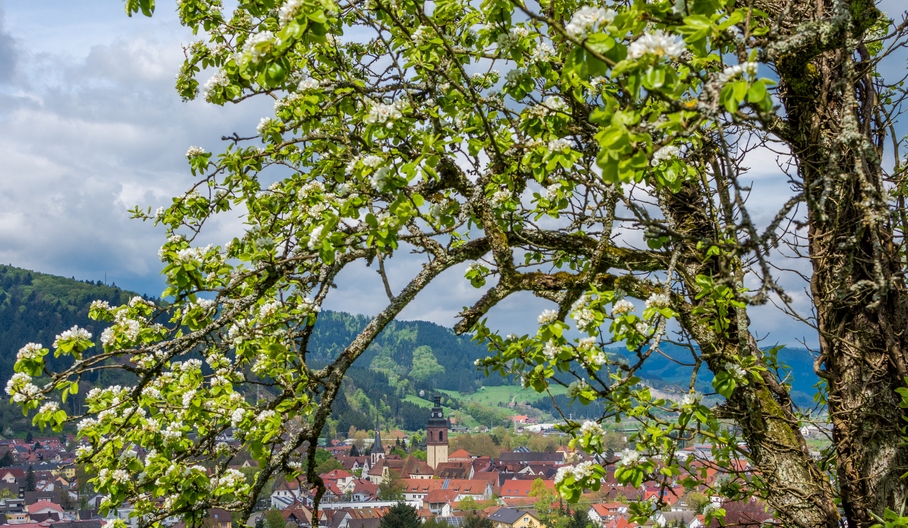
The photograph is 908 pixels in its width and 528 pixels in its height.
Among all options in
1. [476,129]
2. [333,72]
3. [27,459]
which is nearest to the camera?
[476,129]

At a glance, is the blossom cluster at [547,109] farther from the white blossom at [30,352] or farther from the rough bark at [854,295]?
the white blossom at [30,352]

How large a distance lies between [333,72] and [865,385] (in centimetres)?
359

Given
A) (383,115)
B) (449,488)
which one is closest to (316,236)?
(383,115)

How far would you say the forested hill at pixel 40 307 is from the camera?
163875mm

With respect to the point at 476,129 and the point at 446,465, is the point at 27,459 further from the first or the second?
the point at 476,129

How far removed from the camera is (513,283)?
13.0 feet

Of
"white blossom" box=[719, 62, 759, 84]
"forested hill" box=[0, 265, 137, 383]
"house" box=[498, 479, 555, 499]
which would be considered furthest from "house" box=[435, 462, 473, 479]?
"white blossom" box=[719, 62, 759, 84]

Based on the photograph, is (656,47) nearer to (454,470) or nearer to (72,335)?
(72,335)

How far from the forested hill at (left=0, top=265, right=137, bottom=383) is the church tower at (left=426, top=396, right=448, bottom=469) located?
3065 inches

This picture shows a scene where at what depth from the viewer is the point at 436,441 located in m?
122

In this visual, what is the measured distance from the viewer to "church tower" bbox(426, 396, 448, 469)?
121 meters

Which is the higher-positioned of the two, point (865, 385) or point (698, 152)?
point (698, 152)

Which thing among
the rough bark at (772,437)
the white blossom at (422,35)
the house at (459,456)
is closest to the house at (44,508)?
the house at (459,456)

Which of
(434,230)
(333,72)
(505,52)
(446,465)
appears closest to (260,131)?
(333,72)
